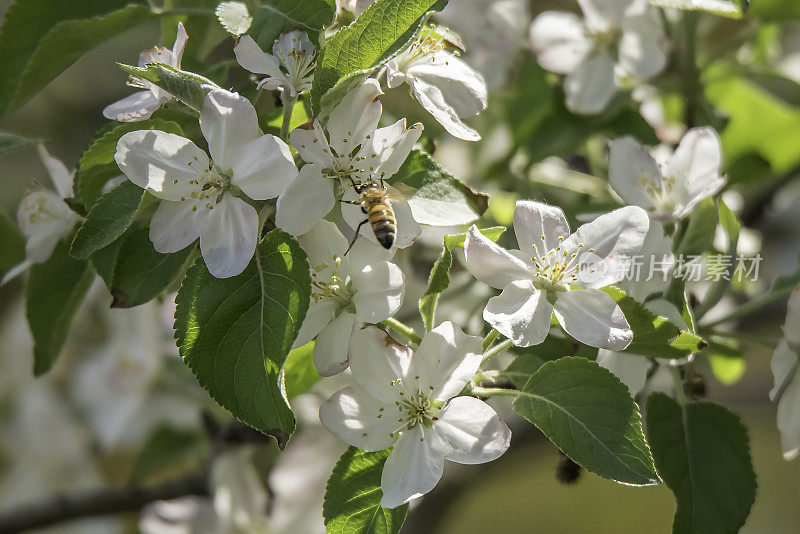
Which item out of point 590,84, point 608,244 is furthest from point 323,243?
point 590,84

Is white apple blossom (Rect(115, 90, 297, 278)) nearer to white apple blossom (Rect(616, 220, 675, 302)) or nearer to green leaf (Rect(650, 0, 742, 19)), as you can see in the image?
white apple blossom (Rect(616, 220, 675, 302))

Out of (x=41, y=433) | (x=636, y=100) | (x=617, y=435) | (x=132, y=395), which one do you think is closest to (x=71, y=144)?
(x=41, y=433)

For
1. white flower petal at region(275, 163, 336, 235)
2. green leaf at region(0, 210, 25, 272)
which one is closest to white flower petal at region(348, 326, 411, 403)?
white flower petal at region(275, 163, 336, 235)

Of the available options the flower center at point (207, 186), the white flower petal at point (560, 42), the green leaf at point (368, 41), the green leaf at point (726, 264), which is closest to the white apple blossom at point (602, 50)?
the white flower petal at point (560, 42)

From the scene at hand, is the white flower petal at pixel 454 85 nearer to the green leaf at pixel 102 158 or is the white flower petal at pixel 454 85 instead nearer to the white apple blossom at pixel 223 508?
the green leaf at pixel 102 158

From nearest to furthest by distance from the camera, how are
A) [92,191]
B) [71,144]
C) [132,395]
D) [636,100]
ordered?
1. [92,191]
2. [636,100]
3. [132,395]
4. [71,144]

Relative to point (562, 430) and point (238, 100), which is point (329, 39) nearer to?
point (238, 100)
